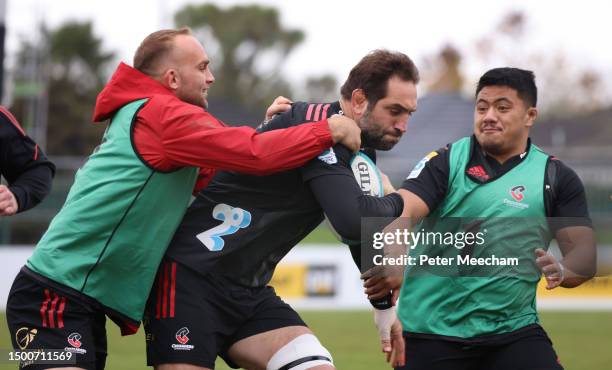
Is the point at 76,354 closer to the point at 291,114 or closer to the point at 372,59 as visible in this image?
the point at 291,114

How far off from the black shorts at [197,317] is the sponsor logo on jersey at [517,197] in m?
1.36

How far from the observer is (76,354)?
4.45 m

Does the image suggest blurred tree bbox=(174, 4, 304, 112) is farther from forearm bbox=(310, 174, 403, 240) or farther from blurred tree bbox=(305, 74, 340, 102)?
forearm bbox=(310, 174, 403, 240)

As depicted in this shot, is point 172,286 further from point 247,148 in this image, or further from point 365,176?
point 365,176

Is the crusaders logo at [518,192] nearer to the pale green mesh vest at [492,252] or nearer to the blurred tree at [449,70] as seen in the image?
the pale green mesh vest at [492,252]

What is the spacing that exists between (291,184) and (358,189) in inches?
17.6

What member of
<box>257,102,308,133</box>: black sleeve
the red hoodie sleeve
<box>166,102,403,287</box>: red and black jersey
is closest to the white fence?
<box>166,102,403,287</box>: red and black jersey

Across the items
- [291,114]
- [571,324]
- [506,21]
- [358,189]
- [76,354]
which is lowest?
[571,324]

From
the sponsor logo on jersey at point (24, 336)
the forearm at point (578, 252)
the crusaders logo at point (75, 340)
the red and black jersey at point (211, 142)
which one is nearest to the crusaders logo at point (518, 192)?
the forearm at point (578, 252)

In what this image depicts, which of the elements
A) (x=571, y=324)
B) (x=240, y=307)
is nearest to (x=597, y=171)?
(x=571, y=324)

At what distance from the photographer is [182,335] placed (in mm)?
4605

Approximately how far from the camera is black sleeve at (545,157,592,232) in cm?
509

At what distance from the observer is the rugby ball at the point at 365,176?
463 centimetres

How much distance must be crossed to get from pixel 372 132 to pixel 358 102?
166mm
